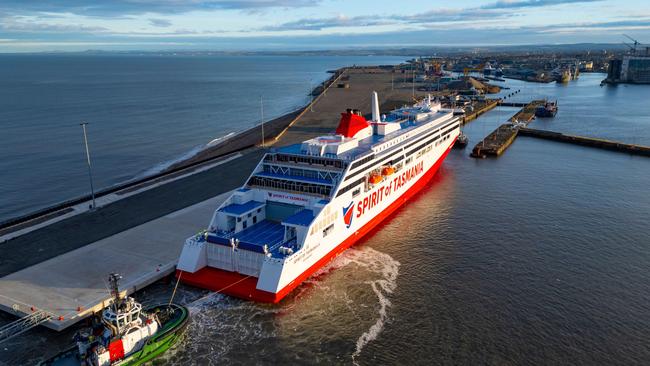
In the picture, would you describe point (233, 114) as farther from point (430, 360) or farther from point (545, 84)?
point (545, 84)

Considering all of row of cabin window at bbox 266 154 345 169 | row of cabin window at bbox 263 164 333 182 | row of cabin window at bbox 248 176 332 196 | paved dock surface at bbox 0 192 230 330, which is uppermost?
row of cabin window at bbox 266 154 345 169

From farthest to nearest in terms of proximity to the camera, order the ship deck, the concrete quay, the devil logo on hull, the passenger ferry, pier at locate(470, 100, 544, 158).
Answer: pier at locate(470, 100, 544, 158), the ship deck, the devil logo on hull, the passenger ferry, the concrete quay

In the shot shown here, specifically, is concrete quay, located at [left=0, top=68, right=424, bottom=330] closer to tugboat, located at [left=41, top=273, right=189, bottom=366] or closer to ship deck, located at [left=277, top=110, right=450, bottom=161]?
tugboat, located at [left=41, top=273, right=189, bottom=366]

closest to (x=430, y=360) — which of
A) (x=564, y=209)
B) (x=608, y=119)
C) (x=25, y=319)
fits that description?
(x=25, y=319)

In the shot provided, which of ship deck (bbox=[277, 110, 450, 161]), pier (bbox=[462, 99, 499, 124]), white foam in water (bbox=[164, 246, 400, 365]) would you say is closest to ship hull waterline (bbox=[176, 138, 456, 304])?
white foam in water (bbox=[164, 246, 400, 365])

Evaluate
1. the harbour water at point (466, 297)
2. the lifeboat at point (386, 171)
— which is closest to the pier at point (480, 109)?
the harbour water at point (466, 297)

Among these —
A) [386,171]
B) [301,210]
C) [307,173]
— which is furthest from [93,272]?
[386,171]

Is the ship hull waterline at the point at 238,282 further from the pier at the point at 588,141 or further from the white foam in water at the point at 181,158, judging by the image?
the pier at the point at 588,141
